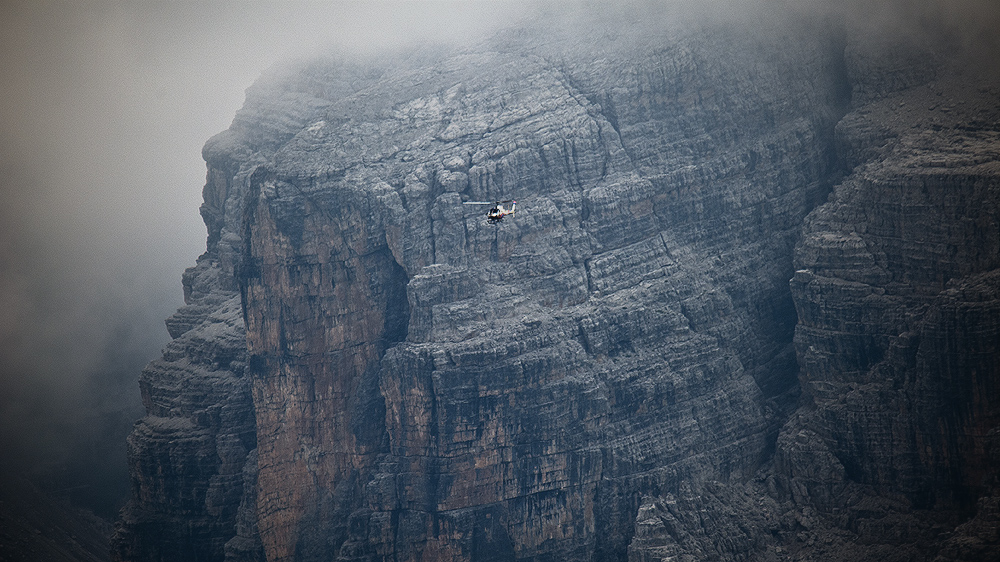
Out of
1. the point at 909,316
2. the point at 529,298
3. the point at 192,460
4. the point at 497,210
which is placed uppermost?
the point at 497,210

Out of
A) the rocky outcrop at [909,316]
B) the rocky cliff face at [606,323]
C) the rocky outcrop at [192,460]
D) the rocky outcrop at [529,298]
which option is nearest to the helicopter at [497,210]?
the rocky outcrop at [529,298]

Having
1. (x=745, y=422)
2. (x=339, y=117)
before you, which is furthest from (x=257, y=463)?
(x=745, y=422)

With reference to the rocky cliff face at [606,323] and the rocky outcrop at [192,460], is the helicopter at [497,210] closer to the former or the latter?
the rocky cliff face at [606,323]

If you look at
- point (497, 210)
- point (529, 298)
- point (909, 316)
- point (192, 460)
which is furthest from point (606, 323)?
point (192, 460)

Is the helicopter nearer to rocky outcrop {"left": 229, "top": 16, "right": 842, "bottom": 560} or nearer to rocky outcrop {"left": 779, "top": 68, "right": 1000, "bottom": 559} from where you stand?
rocky outcrop {"left": 229, "top": 16, "right": 842, "bottom": 560}

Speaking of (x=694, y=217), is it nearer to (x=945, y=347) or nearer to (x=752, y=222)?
(x=752, y=222)

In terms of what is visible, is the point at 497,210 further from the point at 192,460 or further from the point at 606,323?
the point at 192,460
